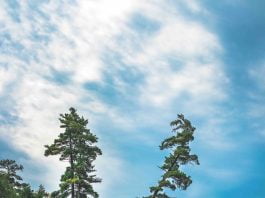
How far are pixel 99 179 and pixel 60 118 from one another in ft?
26.4

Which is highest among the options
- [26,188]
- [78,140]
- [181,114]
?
[181,114]

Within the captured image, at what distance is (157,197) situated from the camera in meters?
49.1

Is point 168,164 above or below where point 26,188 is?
above

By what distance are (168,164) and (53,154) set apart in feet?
42.0

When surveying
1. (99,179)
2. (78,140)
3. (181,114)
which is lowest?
(99,179)

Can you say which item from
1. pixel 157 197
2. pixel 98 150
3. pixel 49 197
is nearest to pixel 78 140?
pixel 98 150

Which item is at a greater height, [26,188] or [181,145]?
[181,145]

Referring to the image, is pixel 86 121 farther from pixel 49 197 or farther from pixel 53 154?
pixel 49 197

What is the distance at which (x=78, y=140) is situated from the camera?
5219 centimetres

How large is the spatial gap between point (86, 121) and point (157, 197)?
1172 cm

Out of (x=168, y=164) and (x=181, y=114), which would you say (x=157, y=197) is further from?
(x=181, y=114)

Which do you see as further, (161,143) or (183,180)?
(161,143)

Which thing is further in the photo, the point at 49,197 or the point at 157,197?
the point at 49,197

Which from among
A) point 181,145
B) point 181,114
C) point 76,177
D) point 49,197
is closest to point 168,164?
point 181,145
